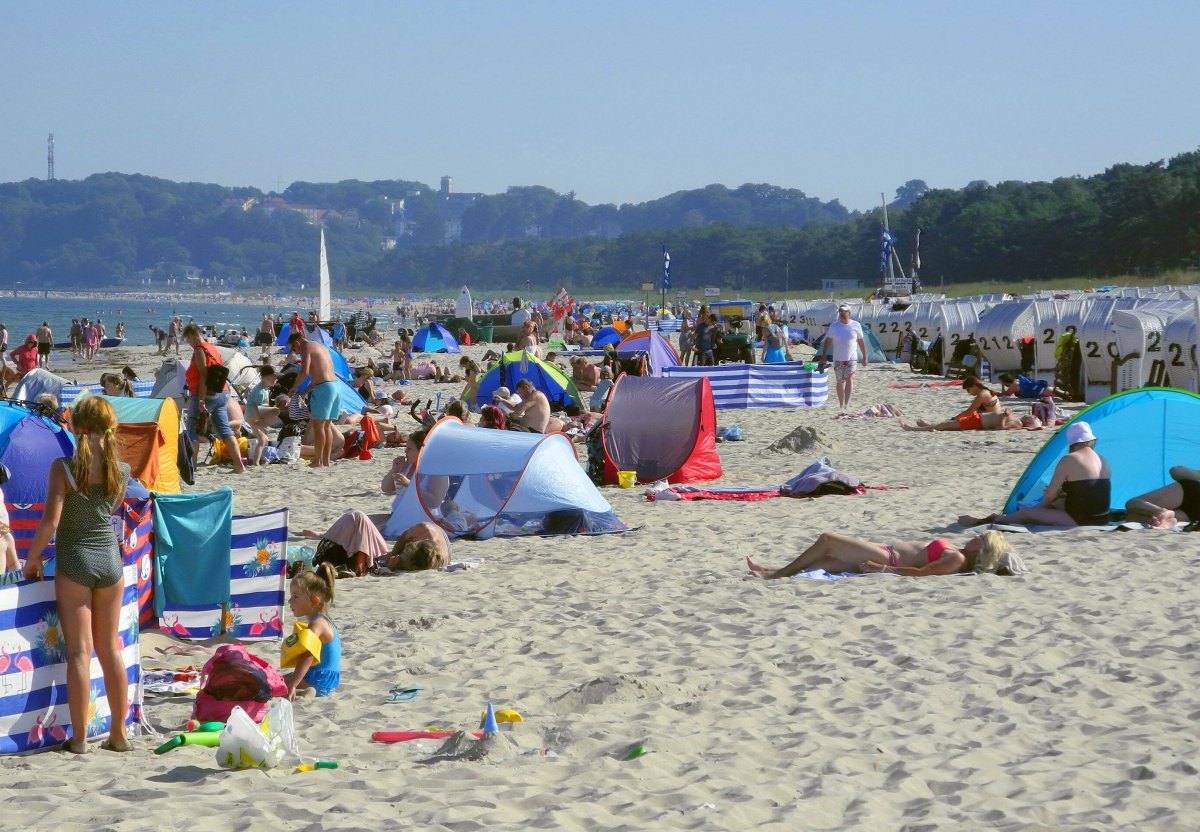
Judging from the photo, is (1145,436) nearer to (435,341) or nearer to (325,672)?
(325,672)

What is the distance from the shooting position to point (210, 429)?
45.0 feet

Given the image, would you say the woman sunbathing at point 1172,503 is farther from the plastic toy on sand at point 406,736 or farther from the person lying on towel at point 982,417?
the person lying on towel at point 982,417

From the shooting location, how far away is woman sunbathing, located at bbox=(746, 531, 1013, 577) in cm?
791

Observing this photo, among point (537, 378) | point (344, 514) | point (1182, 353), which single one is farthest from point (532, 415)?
point (1182, 353)

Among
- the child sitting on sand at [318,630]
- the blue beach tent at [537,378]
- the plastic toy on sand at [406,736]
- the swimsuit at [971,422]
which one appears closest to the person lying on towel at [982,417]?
the swimsuit at [971,422]

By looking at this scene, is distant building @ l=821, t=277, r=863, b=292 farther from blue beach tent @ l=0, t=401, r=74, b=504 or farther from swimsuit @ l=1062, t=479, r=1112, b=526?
blue beach tent @ l=0, t=401, r=74, b=504

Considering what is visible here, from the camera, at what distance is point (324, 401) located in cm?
1327

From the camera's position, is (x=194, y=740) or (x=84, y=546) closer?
(x=84, y=546)

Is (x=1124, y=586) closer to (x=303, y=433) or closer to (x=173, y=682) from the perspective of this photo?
(x=173, y=682)

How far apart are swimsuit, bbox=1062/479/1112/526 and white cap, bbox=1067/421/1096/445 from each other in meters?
0.26

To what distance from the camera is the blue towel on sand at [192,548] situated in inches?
264

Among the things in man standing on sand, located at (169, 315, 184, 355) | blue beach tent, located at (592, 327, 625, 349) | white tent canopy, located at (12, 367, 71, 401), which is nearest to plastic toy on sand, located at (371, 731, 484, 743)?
white tent canopy, located at (12, 367, 71, 401)

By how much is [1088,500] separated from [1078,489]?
0.10m

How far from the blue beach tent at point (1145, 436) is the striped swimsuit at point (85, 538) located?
6784mm
